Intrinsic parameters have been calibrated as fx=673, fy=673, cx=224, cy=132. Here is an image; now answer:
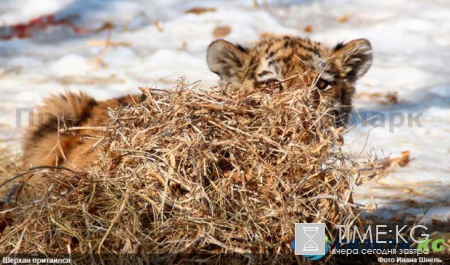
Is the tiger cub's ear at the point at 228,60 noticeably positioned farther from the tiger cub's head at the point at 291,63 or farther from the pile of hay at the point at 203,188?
the pile of hay at the point at 203,188

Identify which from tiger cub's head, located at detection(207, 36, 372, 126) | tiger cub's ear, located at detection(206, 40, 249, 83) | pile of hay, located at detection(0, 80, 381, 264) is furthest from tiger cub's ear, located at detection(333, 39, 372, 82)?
pile of hay, located at detection(0, 80, 381, 264)

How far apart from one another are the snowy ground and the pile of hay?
2430 millimetres

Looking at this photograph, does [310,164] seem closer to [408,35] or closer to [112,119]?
[112,119]

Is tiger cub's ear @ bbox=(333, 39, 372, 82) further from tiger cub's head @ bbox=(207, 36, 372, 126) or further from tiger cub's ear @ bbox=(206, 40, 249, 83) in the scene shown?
tiger cub's ear @ bbox=(206, 40, 249, 83)

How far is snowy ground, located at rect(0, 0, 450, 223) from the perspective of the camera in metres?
7.64

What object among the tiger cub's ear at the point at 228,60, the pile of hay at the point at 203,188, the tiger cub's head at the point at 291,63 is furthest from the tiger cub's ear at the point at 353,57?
the pile of hay at the point at 203,188

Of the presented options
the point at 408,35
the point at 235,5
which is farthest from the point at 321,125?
the point at 235,5

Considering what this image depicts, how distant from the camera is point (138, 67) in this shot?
31.8ft

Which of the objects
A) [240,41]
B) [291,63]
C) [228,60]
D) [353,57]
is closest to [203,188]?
[291,63]

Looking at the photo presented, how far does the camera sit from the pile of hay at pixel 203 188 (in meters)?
3.79

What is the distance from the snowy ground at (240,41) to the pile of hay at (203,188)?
2430 mm

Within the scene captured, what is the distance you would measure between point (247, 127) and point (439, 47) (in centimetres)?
661

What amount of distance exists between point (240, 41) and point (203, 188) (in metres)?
6.39

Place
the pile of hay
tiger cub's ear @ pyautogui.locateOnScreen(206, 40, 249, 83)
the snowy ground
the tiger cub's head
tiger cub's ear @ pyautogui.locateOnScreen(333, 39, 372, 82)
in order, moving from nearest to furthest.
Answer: the pile of hay → the tiger cub's head → tiger cub's ear @ pyautogui.locateOnScreen(206, 40, 249, 83) → tiger cub's ear @ pyautogui.locateOnScreen(333, 39, 372, 82) → the snowy ground
